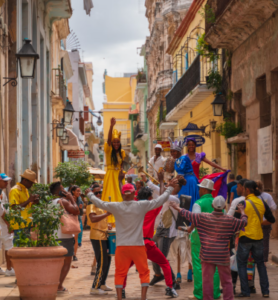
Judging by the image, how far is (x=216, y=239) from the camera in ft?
21.7

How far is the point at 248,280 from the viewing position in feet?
26.0

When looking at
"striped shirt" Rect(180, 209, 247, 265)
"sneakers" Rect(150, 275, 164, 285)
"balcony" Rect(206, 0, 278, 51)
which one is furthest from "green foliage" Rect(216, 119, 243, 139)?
"striped shirt" Rect(180, 209, 247, 265)

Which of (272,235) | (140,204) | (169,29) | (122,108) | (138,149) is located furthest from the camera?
(122,108)

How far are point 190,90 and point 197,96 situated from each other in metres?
→ 0.65

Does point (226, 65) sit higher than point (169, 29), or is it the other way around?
point (169, 29)

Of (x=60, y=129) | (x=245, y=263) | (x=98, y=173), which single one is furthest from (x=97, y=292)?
(x=98, y=173)

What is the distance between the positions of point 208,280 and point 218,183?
9.15 feet

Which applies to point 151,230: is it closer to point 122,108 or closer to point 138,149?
point 138,149

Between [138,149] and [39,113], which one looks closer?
[39,113]

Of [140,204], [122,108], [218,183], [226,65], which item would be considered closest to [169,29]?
[226,65]

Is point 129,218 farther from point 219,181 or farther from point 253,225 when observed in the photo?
point 219,181

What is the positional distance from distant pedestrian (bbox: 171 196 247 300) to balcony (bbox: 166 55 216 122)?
42.8 ft

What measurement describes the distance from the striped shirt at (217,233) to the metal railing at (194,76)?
42.1 ft

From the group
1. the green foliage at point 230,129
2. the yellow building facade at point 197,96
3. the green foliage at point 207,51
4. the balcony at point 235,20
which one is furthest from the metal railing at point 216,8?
the green foliage at point 230,129
